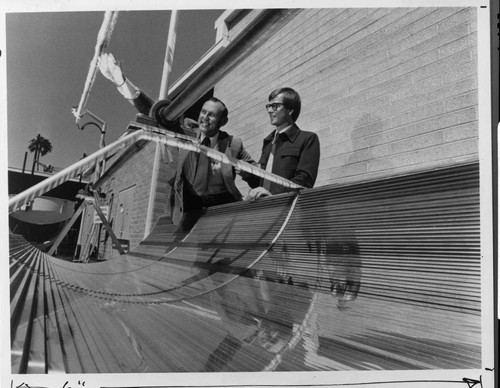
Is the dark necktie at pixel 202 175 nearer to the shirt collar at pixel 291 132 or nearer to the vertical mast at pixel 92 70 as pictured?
the shirt collar at pixel 291 132

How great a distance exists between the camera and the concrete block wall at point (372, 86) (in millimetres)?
1015

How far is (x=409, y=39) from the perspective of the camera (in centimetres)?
113

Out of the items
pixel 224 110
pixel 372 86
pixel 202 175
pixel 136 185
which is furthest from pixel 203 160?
pixel 372 86

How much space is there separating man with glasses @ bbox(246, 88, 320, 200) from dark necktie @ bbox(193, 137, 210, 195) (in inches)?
11.5

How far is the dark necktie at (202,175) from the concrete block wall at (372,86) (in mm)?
189

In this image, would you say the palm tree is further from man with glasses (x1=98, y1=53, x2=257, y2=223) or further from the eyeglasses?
the eyeglasses

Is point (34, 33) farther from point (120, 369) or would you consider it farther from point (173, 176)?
point (120, 369)

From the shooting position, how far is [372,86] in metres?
1.21

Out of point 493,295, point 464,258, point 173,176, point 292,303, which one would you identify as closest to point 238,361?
point 292,303

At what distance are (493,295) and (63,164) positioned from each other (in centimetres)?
134

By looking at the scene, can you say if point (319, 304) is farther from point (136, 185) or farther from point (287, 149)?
point (136, 185)

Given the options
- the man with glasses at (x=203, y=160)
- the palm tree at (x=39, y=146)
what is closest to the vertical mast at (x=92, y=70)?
the man with glasses at (x=203, y=160)

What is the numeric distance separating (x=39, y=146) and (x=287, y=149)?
33.8 inches

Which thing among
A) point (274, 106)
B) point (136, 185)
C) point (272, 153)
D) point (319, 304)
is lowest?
point (319, 304)
